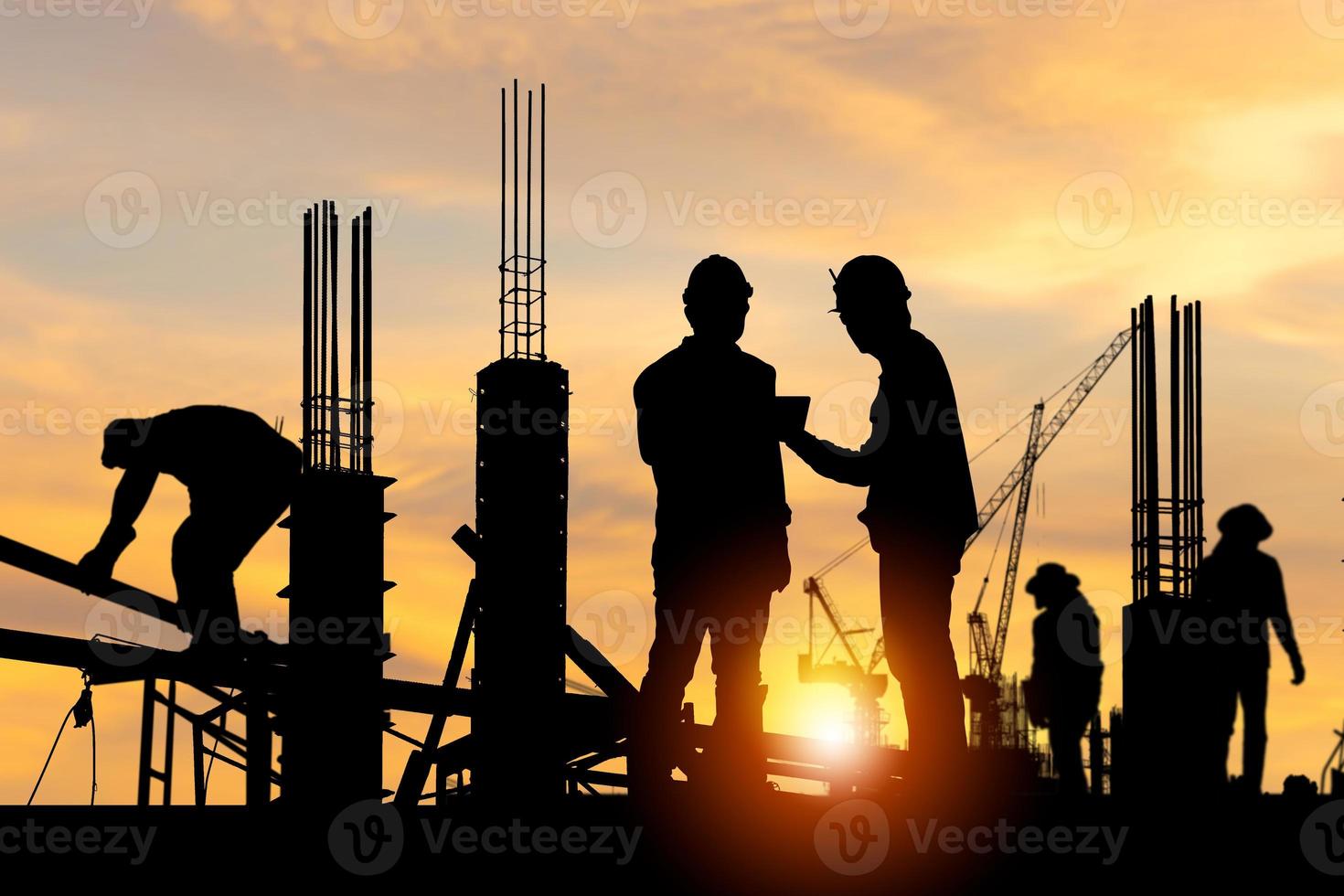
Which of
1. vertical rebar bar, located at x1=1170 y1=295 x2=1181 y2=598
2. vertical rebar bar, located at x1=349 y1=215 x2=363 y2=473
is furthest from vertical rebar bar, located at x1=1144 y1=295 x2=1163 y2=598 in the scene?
vertical rebar bar, located at x1=349 y1=215 x2=363 y2=473

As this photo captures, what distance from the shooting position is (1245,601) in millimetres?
11336

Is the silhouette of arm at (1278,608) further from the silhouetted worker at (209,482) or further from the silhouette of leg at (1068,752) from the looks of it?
the silhouetted worker at (209,482)

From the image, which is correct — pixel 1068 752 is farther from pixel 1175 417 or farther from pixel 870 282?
pixel 1175 417

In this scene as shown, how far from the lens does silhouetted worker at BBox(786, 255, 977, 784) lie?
9922 millimetres

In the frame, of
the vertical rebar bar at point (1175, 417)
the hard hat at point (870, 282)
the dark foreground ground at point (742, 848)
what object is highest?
the vertical rebar bar at point (1175, 417)

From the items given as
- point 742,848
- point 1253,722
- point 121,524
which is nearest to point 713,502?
point 742,848

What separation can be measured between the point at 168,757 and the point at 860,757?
207 inches

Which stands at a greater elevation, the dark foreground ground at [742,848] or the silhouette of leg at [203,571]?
the silhouette of leg at [203,571]

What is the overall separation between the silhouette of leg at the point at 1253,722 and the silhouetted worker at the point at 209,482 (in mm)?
6754

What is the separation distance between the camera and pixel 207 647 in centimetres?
1187

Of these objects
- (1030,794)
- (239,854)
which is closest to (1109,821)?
(1030,794)

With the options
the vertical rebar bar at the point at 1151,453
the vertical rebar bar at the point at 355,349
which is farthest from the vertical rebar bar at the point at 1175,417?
the vertical rebar bar at the point at 355,349

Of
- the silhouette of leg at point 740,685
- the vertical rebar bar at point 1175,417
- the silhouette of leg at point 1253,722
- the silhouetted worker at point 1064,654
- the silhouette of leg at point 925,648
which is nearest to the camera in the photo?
the silhouette of leg at point 925,648

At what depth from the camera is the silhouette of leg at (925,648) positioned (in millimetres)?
9914
